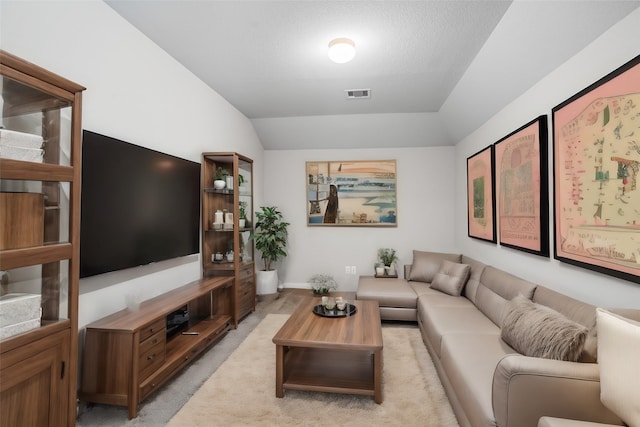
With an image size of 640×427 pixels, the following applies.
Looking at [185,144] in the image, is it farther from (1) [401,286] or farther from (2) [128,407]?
(1) [401,286]

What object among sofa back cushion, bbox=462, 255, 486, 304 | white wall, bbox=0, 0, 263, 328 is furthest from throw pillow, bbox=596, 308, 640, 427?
white wall, bbox=0, 0, 263, 328

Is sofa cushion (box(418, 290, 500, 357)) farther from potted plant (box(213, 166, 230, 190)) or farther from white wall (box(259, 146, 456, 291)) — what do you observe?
potted plant (box(213, 166, 230, 190))

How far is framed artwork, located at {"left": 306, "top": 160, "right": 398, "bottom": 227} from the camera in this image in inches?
207

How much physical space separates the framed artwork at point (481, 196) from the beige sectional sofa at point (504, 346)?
575 millimetres

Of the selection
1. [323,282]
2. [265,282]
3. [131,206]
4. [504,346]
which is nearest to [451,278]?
[504,346]

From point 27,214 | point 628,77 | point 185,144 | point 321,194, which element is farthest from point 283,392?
point 321,194

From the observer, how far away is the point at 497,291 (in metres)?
2.85

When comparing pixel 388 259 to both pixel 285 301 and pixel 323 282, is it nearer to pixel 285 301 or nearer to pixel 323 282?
pixel 323 282

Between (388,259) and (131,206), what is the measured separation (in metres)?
3.72

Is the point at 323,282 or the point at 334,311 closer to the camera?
the point at 334,311

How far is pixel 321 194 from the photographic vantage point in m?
5.42

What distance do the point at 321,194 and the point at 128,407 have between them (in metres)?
4.00

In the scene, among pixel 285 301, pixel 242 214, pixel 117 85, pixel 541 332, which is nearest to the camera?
pixel 541 332

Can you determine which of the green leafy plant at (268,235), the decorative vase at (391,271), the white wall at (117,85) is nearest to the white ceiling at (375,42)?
the white wall at (117,85)
